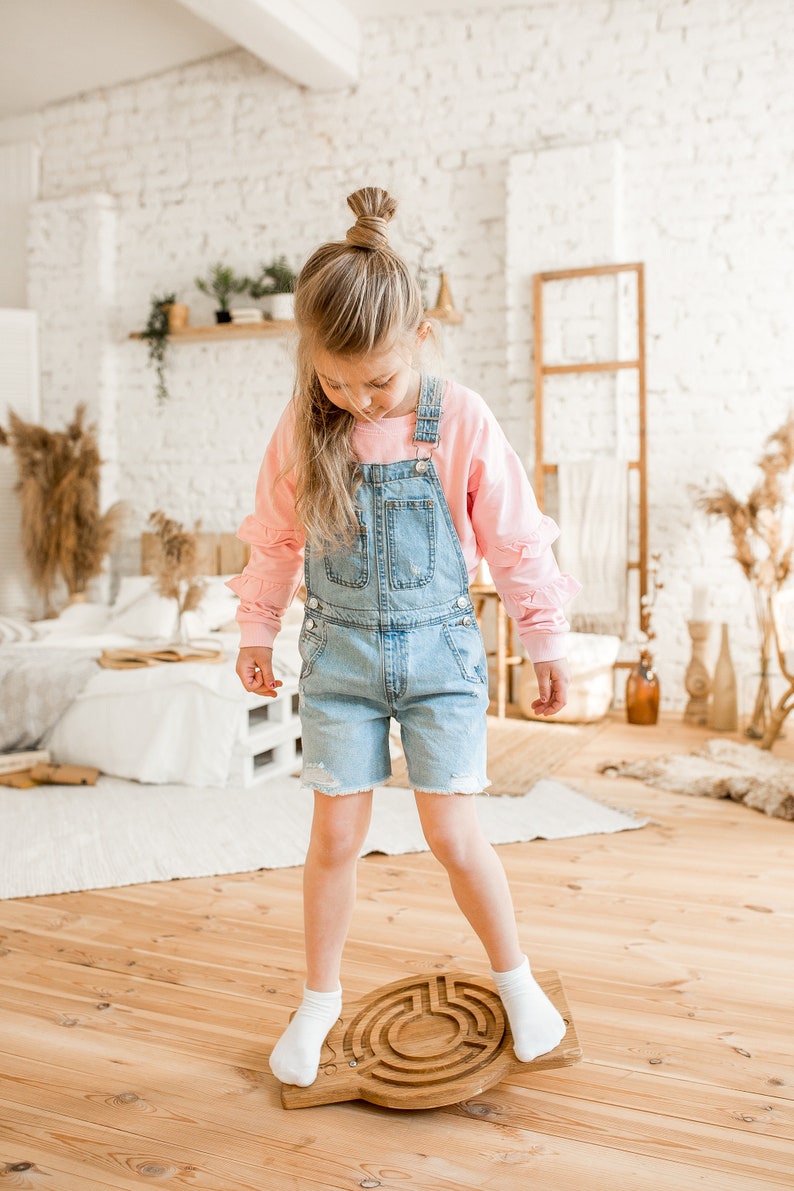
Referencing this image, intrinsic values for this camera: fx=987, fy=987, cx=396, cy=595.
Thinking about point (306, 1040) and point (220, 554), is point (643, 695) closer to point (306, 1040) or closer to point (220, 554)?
point (220, 554)

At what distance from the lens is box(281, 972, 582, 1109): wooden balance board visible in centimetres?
139

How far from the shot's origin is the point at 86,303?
18.6 feet

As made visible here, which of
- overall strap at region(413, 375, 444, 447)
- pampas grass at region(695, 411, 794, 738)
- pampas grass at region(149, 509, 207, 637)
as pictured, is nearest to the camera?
overall strap at region(413, 375, 444, 447)

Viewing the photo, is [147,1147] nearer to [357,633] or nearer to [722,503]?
[357,633]

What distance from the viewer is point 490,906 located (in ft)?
4.74

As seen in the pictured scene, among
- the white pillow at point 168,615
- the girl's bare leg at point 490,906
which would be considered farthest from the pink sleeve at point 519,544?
the white pillow at point 168,615

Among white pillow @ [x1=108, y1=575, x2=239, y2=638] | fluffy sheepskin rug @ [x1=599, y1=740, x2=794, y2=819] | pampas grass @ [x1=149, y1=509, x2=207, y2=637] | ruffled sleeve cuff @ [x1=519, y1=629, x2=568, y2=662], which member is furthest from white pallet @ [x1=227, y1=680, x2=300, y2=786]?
ruffled sleeve cuff @ [x1=519, y1=629, x2=568, y2=662]

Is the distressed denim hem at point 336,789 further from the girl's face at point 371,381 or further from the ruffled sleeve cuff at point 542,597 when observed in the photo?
the girl's face at point 371,381

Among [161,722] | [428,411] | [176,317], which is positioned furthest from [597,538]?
[428,411]

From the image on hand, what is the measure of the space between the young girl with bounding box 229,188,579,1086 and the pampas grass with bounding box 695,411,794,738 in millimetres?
2690

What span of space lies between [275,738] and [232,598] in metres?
1.23

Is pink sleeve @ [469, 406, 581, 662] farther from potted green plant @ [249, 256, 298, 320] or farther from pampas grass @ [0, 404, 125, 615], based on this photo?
pampas grass @ [0, 404, 125, 615]

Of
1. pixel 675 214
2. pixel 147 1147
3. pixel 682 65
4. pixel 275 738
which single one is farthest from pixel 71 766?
pixel 682 65

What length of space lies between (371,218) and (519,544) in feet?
1.62
